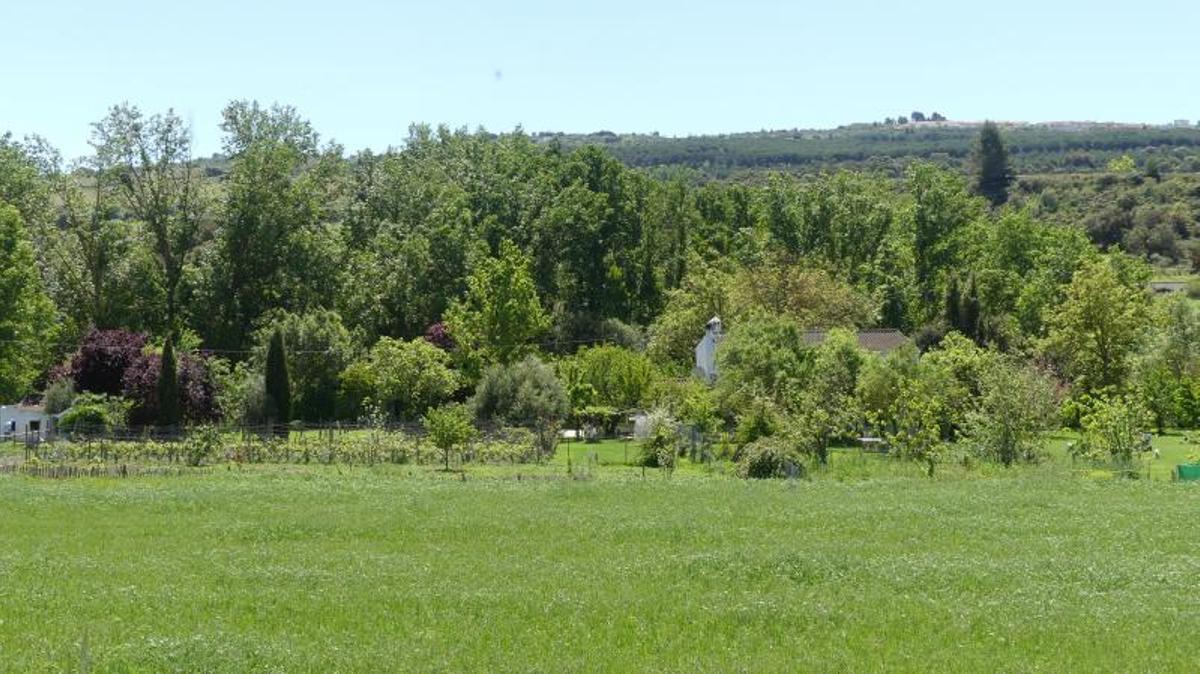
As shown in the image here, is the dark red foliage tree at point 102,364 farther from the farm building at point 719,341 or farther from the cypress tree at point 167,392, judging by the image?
the farm building at point 719,341

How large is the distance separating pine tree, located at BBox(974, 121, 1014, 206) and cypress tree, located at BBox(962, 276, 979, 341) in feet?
324

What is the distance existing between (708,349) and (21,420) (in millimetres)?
36194

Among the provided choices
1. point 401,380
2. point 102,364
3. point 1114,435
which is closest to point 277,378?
point 401,380

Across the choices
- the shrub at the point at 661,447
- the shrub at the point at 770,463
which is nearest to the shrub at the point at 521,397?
the shrub at the point at 661,447

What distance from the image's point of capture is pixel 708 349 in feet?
251

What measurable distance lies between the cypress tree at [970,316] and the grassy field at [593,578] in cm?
4055

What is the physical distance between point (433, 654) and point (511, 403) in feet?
148

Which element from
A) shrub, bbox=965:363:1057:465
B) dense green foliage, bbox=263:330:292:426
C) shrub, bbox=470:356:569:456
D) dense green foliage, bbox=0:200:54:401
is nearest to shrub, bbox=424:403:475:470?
shrub, bbox=470:356:569:456

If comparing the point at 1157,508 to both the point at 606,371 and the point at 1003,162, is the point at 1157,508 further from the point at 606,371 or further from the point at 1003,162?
the point at 1003,162

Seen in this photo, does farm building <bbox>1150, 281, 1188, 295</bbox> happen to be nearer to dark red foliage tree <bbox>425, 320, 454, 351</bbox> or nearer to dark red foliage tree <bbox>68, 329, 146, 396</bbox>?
dark red foliage tree <bbox>425, 320, 454, 351</bbox>

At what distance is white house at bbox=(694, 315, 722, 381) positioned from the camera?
2948 inches

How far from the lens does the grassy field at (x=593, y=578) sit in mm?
18141

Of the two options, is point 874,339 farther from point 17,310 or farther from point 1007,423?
point 17,310

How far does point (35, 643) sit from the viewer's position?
718 inches
